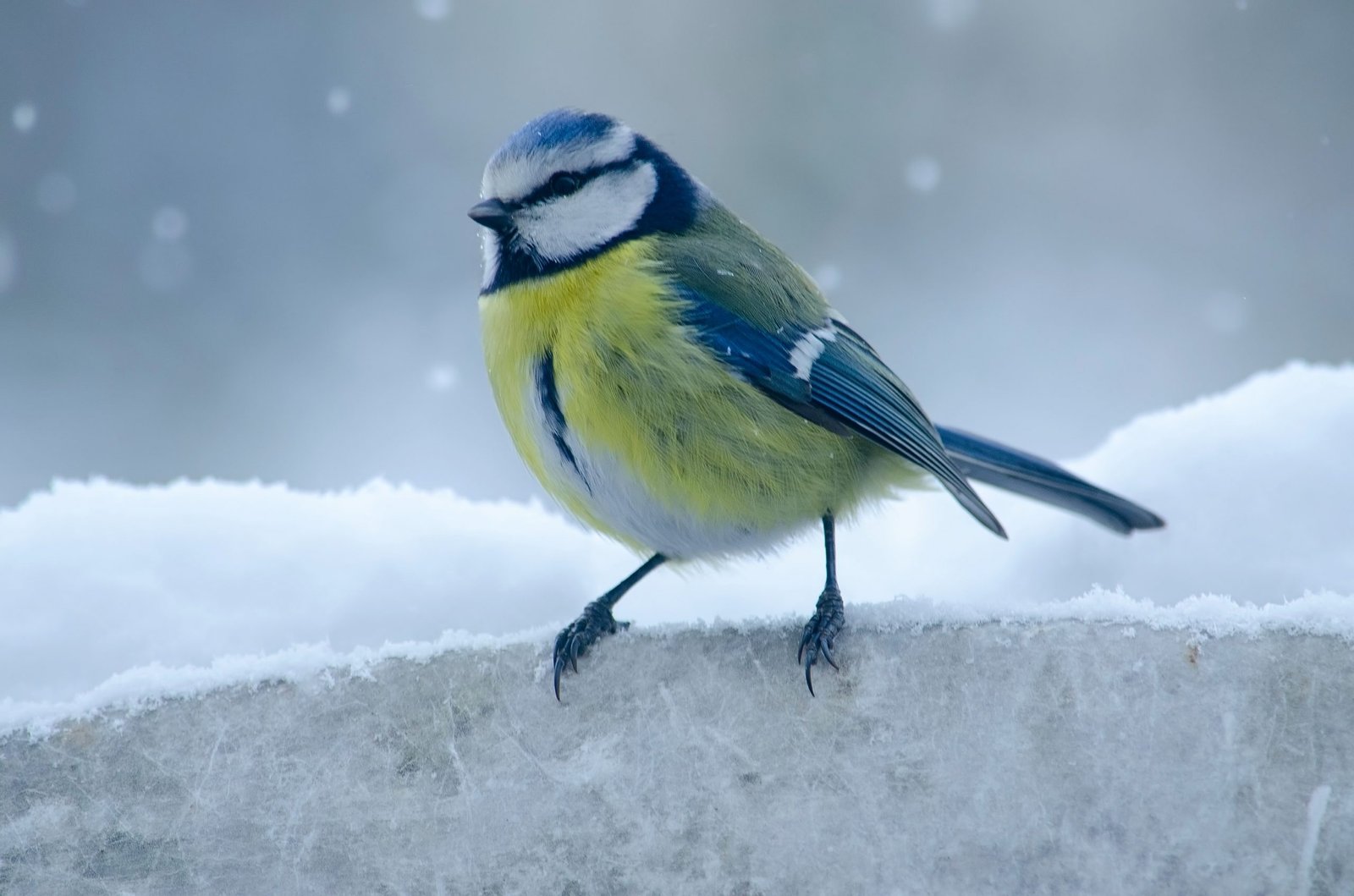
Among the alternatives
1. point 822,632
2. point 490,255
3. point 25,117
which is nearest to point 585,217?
point 490,255

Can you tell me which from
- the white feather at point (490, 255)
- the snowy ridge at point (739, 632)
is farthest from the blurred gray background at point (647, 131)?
the snowy ridge at point (739, 632)

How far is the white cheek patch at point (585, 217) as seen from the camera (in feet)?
5.74

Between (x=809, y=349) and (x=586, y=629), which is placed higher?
(x=809, y=349)

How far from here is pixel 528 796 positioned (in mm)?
1372

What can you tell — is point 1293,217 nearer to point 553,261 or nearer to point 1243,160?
point 1243,160

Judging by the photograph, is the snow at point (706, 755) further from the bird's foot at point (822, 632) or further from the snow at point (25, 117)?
the snow at point (25, 117)

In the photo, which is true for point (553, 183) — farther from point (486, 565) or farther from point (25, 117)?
point (25, 117)

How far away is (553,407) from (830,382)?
401 mm

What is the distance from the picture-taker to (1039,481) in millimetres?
1981

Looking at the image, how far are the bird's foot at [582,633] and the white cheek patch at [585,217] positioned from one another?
0.48 meters

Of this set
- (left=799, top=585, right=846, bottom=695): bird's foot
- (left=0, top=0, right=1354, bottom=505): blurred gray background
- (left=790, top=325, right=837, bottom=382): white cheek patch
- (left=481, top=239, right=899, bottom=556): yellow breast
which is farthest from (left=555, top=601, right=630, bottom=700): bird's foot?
(left=0, top=0, right=1354, bottom=505): blurred gray background

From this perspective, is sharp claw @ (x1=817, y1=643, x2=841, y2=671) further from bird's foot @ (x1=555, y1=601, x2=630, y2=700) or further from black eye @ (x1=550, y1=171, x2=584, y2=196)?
black eye @ (x1=550, y1=171, x2=584, y2=196)

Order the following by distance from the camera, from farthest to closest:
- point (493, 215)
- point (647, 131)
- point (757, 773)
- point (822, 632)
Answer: point (647, 131) < point (493, 215) < point (822, 632) < point (757, 773)

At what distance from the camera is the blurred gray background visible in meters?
3.53
